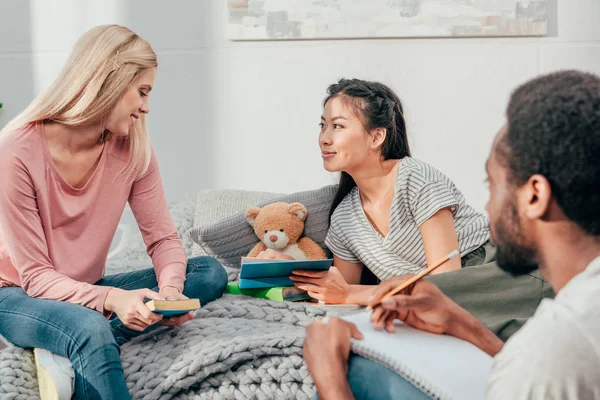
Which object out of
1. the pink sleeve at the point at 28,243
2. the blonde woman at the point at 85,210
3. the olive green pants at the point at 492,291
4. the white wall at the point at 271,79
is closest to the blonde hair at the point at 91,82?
the blonde woman at the point at 85,210

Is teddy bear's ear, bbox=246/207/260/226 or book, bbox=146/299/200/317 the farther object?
teddy bear's ear, bbox=246/207/260/226

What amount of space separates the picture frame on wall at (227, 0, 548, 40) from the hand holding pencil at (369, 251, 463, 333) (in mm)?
1814

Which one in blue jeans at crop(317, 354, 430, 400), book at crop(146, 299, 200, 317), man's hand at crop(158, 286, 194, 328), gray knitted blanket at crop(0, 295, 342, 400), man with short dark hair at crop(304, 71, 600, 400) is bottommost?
gray knitted blanket at crop(0, 295, 342, 400)

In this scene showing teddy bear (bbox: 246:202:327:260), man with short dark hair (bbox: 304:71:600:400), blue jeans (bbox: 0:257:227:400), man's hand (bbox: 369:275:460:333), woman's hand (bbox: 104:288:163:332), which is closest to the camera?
man with short dark hair (bbox: 304:71:600:400)

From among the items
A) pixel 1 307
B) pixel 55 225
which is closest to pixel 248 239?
pixel 55 225

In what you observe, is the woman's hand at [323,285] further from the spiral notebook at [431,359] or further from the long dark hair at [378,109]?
the spiral notebook at [431,359]

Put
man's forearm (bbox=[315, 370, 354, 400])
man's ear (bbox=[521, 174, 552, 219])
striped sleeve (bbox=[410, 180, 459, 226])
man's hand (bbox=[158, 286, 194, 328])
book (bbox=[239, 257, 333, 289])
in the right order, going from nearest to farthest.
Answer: man's ear (bbox=[521, 174, 552, 219])
man's forearm (bbox=[315, 370, 354, 400])
man's hand (bbox=[158, 286, 194, 328])
book (bbox=[239, 257, 333, 289])
striped sleeve (bbox=[410, 180, 459, 226])

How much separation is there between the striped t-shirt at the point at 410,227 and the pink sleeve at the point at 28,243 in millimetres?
762

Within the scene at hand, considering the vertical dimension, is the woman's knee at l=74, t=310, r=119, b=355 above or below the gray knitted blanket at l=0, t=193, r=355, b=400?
above

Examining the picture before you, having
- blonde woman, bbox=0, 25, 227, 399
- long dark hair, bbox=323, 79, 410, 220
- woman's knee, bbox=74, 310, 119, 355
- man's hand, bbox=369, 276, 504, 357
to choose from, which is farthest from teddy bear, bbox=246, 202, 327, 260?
man's hand, bbox=369, 276, 504, 357

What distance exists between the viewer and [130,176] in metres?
2.09

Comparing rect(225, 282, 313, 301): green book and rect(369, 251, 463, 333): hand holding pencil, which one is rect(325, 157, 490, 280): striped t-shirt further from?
rect(369, 251, 463, 333): hand holding pencil

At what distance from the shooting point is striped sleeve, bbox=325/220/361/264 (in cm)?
236

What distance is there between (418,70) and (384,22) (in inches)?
8.3
